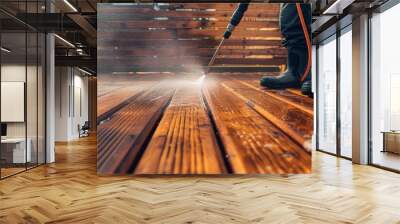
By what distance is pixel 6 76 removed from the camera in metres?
6.20

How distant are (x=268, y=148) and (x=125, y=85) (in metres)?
2.60

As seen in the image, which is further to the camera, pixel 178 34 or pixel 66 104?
pixel 66 104

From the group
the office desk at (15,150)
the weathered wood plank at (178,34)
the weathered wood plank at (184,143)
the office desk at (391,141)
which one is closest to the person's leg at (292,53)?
→ the weathered wood plank at (178,34)

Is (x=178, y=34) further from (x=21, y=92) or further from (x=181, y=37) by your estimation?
(x=21, y=92)

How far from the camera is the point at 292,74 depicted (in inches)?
246

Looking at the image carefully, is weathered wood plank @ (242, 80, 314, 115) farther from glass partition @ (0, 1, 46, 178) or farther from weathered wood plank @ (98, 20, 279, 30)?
glass partition @ (0, 1, 46, 178)

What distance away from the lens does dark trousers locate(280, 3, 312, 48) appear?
245 inches

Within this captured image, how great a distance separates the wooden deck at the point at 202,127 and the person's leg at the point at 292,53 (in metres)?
0.16

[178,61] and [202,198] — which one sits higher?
[178,61]

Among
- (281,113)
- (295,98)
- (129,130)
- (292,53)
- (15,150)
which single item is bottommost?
(15,150)

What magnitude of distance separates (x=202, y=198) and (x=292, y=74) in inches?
109

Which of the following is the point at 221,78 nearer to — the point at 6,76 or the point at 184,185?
the point at 184,185

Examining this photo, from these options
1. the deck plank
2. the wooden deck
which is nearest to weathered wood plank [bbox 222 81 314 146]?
the wooden deck

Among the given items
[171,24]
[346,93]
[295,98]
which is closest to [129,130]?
[171,24]
